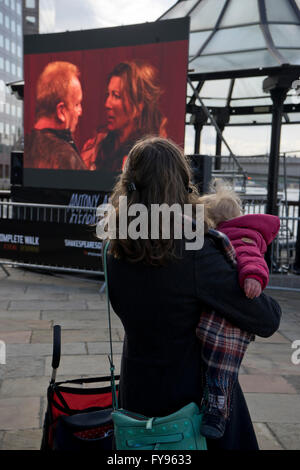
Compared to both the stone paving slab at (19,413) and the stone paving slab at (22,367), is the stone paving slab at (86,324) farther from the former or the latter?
the stone paving slab at (19,413)

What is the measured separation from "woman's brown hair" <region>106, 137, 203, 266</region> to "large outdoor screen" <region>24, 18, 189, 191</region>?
6.21 m

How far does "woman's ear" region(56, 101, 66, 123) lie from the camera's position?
351 inches

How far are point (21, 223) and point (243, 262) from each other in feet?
23.1

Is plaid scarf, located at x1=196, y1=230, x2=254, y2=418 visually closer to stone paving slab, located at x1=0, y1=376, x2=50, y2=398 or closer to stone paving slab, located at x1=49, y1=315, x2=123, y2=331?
stone paving slab, located at x1=0, y1=376, x2=50, y2=398

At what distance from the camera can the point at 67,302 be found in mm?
6906

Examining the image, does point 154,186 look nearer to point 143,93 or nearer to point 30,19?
point 143,93

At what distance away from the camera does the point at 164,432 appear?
1722 millimetres

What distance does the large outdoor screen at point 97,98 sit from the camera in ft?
26.2

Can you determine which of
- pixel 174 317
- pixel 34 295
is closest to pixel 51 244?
pixel 34 295

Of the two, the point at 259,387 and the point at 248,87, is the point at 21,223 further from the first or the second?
the point at 248,87

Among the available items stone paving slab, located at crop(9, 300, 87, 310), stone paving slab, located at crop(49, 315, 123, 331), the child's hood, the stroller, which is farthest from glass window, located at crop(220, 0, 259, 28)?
the stroller

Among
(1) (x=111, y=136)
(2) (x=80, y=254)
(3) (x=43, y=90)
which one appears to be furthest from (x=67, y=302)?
(3) (x=43, y=90)

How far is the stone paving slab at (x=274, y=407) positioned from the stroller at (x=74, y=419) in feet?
5.36

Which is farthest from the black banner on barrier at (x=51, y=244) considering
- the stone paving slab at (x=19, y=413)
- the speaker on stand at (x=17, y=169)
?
the stone paving slab at (x=19, y=413)
